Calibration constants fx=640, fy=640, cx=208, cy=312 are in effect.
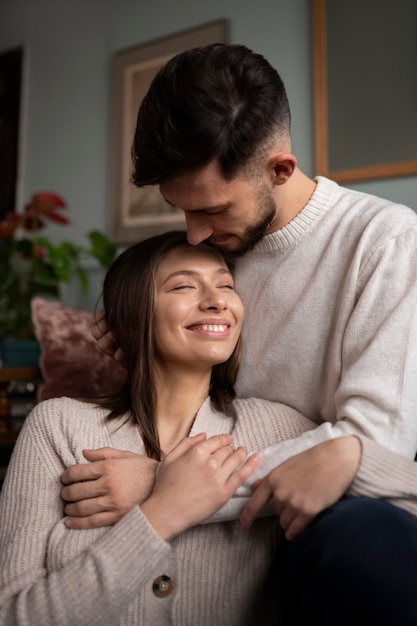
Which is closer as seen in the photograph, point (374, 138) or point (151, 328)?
point (151, 328)

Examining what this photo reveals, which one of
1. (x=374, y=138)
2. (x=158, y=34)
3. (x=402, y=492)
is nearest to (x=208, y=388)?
(x=402, y=492)

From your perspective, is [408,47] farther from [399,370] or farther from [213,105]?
[399,370]

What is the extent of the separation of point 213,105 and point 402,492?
2.59ft

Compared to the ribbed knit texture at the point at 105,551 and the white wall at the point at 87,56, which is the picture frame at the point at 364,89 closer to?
the white wall at the point at 87,56

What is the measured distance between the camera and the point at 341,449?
1060 millimetres

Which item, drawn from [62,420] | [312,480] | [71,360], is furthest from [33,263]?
[312,480]

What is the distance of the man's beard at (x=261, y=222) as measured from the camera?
1.39 m

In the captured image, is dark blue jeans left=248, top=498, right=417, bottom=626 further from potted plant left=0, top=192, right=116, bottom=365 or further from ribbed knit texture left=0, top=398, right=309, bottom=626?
potted plant left=0, top=192, right=116, bottom=365

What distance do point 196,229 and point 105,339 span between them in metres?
0.37

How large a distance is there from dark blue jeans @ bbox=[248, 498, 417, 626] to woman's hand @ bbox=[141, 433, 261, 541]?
0.53ft

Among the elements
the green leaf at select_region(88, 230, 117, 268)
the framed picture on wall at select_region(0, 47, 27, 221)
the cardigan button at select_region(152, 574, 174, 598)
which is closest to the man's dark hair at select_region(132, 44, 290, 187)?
the cardigan button at select_region(152, 574, 174, 598)

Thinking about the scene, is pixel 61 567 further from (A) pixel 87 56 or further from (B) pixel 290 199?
(A) pixel 87 56

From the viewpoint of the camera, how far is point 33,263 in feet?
8.60

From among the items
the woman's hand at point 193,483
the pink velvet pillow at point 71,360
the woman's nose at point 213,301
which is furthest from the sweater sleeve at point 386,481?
the pink velvet pillow at point 71,360
